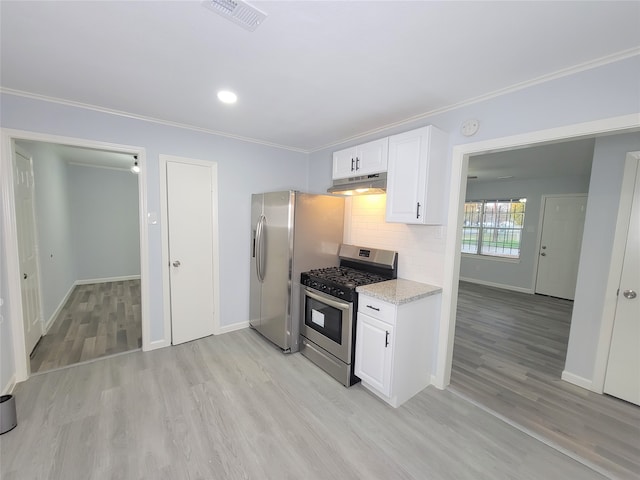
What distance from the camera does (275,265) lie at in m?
3.18

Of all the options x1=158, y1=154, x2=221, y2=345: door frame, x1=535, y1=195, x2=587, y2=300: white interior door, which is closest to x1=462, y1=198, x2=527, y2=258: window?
x1=535, y1=195, x2=587, y2=300: white interior door

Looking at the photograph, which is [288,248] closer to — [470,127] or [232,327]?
[232,327]

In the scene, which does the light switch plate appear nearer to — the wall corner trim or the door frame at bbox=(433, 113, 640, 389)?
the door frame at bbox=(433, 113, 640, 389)

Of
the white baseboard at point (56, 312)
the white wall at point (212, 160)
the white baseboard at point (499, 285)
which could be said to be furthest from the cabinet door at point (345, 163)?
the white baseboard at point (499, 285)

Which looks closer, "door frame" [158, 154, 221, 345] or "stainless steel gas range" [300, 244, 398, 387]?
"stainless steel gas range" [300, 244, 398, 387]

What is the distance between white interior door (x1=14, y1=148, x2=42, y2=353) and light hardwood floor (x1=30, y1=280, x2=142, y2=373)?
19 centimetres

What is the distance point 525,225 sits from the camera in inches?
237

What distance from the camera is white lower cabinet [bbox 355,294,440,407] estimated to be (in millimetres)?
2205

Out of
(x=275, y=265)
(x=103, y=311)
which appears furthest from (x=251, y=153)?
(x=103, y=311)

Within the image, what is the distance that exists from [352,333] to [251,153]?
8.36 ft

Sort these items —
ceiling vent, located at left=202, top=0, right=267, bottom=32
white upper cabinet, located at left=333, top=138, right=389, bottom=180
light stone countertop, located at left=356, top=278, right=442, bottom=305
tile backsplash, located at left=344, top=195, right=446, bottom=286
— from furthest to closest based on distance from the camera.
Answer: white upper cabinet, located at left=333, top=138, right=389, bottom=180, tile backsplash, located at left=344, top=195, right=446, bottom=286, light stone countertop, located at left=356, top=278, right=442, bottom=305, ceiling vent, located at left=202, top=0, right=267, bottom=32

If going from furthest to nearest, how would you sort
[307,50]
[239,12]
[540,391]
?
[540,391]
[307,50]
[239,12]

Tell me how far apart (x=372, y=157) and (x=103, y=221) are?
5.96m

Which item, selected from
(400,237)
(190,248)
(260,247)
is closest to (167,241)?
(190,248)
